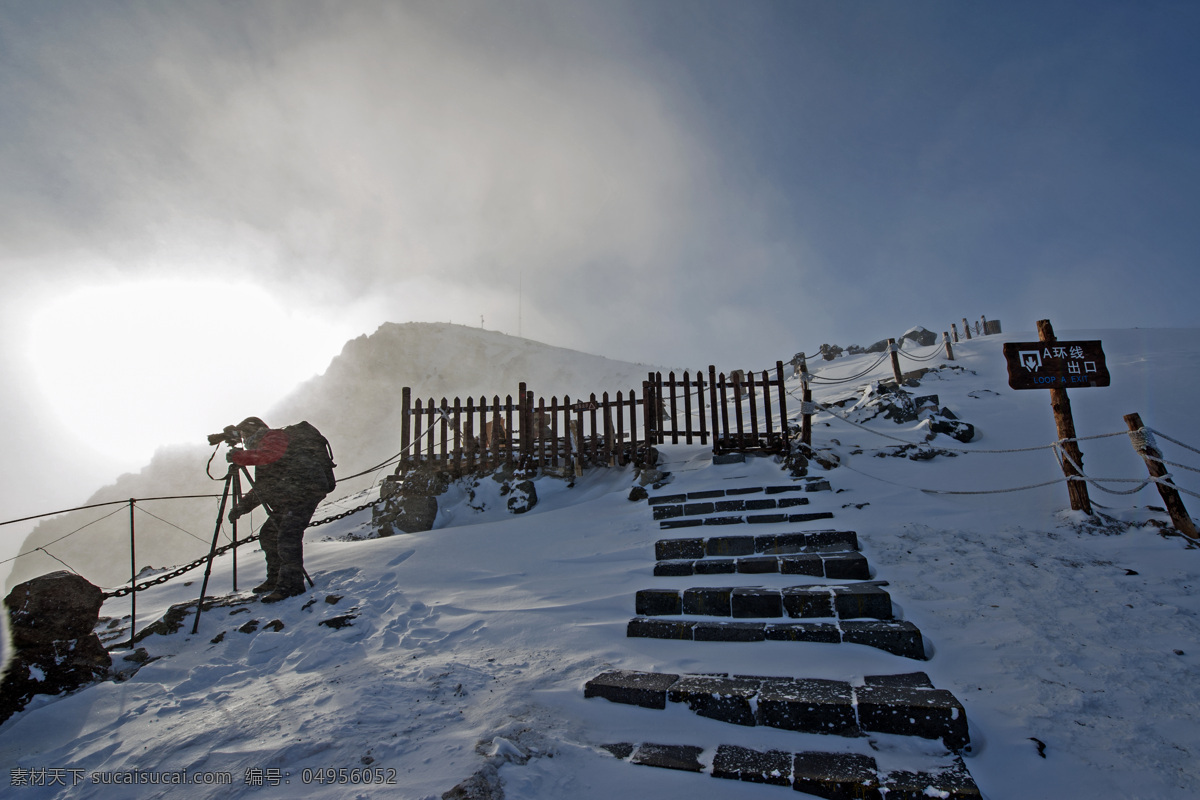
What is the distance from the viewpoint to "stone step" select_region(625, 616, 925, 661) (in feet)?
10.3

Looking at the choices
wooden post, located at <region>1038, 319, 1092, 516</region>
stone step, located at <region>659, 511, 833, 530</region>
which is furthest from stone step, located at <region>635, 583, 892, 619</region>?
wooden post, located at <region>1038, 319, 1092, 516</region>

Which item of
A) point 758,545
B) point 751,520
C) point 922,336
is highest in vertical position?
point 922,336

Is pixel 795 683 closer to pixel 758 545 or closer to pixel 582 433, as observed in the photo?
pixel 758 545

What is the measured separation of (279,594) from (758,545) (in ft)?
17.3

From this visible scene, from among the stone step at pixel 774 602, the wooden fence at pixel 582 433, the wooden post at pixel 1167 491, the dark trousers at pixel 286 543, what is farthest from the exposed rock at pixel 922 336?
the dark trousers at pixel 286 543

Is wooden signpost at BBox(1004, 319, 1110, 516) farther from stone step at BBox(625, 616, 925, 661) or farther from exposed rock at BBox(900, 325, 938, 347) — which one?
exposed rock at BBox(900, 325, 938, 347)

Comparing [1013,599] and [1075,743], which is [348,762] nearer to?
[1075,743]

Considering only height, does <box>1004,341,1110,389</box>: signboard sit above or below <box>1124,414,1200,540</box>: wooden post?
above

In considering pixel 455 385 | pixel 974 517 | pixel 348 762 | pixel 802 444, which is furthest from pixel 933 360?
pixel 455 385

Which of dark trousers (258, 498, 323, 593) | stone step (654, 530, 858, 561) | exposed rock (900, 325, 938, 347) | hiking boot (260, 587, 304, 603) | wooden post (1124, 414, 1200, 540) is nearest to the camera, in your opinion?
wooden post (1124, 414, 1200, 540)

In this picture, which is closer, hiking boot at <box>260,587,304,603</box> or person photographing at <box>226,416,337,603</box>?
hiking boot at <box>260,587,304,603</box>

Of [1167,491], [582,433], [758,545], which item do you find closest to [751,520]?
[758,545]

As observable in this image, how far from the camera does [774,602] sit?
3.76m

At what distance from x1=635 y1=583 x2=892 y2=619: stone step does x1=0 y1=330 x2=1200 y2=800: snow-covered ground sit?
250mm
